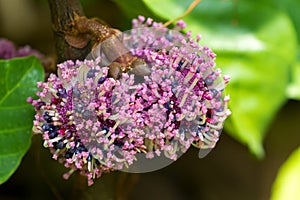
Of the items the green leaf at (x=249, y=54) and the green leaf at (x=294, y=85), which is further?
the green leaf at (x=294, y=85)

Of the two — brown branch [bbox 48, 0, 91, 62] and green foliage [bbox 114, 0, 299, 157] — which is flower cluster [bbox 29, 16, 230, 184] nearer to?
brown branch [bbox 48, 0, 91, 62]

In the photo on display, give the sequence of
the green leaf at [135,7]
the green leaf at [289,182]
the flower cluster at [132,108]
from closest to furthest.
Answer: the flower cluster at [132,108] < the green leaf at [135,7] < the green leaf at [289,182]

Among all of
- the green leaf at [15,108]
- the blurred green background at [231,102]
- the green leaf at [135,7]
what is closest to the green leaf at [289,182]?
the blurred green background at [231,102]

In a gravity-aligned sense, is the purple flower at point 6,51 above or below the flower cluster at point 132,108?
below

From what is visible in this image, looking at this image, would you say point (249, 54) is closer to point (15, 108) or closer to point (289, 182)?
point (289, 182)

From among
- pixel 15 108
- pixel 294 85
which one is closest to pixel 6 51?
pixel 15 108

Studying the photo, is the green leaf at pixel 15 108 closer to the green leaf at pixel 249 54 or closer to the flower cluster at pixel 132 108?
the flower cluster at pixel 132 108

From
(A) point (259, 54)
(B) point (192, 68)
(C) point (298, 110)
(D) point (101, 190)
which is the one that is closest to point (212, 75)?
(B) point (192, 68)
